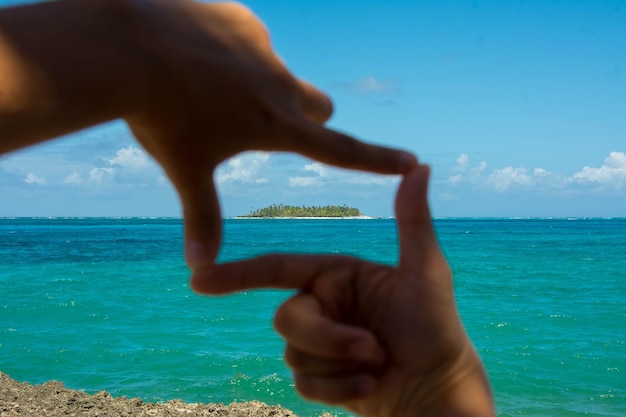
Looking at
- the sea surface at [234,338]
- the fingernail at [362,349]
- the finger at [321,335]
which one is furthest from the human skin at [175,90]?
the sea surface at [234,338]

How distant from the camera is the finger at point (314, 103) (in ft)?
3.37

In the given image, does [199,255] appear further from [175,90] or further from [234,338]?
[234,338]

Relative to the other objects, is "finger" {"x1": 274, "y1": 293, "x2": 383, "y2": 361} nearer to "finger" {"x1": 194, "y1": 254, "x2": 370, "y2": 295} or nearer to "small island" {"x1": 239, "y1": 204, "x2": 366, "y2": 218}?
"finger" {"x1": 194, "y1": 254, "x2": 370, "y2": 295}

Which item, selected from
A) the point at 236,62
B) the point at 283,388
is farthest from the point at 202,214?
the point at 283,388

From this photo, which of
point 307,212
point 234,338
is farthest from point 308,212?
point 234,338

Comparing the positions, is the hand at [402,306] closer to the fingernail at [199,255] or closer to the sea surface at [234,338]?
Result: the fingernail at [199,255]

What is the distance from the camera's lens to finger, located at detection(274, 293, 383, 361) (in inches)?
36.0

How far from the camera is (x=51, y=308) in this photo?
47.8ft

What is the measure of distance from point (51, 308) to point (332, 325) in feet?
50.1

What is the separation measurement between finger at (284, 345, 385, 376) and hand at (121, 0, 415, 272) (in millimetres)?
204

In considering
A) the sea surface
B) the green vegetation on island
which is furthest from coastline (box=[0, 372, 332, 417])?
the green vegetation on island

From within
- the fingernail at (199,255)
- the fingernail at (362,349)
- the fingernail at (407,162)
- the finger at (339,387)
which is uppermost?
the fingernail at (407,162)

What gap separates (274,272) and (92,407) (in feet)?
17.7

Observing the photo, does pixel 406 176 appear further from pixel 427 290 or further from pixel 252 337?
pixel 252 337
